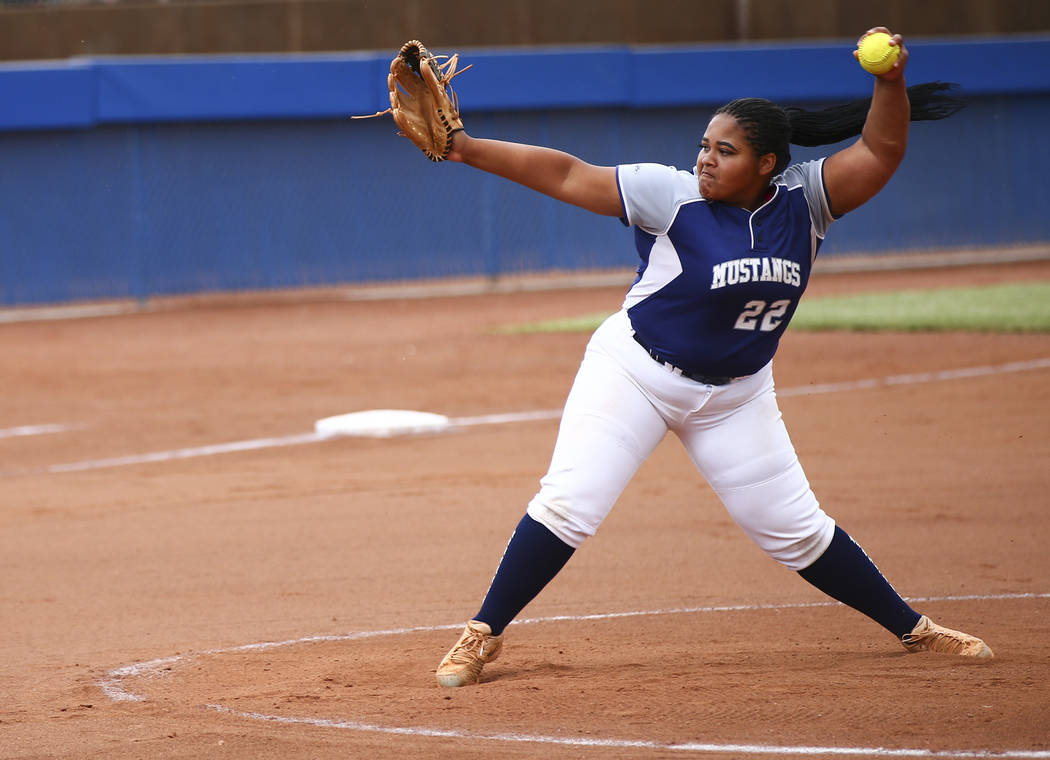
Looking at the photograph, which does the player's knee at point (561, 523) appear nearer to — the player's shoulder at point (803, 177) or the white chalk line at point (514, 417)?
the player's shoulder at point (803, 177)

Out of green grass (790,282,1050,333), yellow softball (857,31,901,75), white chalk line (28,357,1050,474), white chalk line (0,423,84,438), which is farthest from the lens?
green grass (790,282,1050,333)

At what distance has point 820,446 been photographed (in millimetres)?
9031

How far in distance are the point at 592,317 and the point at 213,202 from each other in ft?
22.5

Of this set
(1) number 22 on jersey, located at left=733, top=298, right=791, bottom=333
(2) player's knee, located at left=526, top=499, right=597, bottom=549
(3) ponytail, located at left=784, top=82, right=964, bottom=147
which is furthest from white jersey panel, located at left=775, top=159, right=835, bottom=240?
(2) player's knee, located at left=526, top=499, right=597, bottom=549

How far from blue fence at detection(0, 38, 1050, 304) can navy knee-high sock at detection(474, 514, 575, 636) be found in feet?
56.6

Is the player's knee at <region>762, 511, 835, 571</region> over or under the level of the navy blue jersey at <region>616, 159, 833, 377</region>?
under

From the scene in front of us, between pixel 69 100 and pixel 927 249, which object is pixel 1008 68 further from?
pixel 69 100

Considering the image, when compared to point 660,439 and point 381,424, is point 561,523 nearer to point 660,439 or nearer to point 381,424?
point 660,439

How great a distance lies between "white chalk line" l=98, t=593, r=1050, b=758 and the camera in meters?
3.57

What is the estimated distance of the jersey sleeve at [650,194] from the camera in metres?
4.01

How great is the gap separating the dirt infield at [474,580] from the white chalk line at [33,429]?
66 mm

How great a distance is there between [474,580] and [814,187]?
8.86 feet

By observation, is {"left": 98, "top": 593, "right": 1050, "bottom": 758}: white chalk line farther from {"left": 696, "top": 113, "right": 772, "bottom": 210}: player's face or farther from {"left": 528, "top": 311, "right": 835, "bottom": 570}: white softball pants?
{"left": 696, "top": 113, "right": 772, "bottom": 210}: player's face

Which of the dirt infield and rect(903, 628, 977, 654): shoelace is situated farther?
rect(903, 628, 977, 654): shoelace
